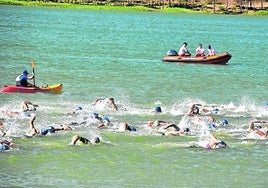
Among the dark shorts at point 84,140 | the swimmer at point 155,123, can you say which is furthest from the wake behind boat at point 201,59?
the dark shorts at point 84,140

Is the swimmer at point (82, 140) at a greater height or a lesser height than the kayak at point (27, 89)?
greater

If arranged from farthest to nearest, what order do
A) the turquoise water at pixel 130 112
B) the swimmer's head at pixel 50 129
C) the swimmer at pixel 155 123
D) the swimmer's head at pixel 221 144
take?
the swimmer at pixel 155 123, the swimmer's head at pixel 50 129, the swimmer's head at pixel 221 144, the turquoise water at pixel 130 112

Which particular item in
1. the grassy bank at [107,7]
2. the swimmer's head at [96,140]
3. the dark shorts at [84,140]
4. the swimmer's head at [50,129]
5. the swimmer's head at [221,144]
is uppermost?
the swimmer's head at [50,129]

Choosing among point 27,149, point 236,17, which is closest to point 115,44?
point 27,149

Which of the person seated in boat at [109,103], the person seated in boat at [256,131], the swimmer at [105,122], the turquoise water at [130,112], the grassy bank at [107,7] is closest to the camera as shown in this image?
the turquoise water at [130,112]

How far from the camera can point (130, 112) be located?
120 ft

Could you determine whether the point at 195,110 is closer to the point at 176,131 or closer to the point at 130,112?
the point at 130,112

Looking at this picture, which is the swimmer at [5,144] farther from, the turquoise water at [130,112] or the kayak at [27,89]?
the kayak at [27,89]

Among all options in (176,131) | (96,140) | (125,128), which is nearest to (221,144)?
(176,131)

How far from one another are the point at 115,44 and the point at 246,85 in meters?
35.9

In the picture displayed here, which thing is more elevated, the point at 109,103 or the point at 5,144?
the point at 5,144

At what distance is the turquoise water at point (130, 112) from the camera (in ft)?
83.2

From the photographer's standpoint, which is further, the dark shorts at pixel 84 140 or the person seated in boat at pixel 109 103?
the person seated in boat at pixel 109 103

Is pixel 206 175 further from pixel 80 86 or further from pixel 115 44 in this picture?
pixel 115 44
